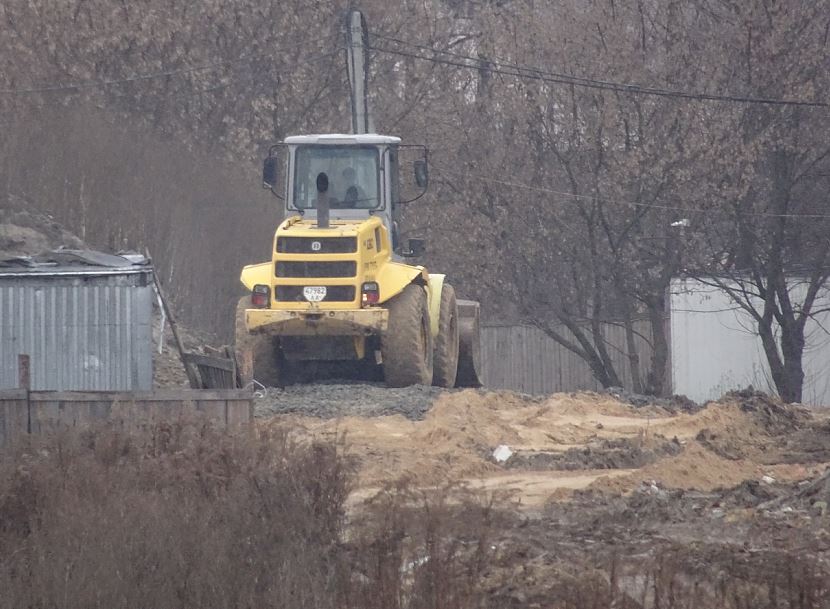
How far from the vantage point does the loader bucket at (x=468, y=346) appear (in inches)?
837

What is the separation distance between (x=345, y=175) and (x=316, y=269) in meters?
2.05

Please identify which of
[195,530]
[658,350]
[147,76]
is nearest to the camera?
[195,530]

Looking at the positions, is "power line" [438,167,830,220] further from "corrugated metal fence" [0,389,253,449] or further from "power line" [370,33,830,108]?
"corrugated metal fence" [0,389,253,449]

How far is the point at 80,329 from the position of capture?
16.6m

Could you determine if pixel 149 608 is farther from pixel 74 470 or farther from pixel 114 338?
pixel 114 338

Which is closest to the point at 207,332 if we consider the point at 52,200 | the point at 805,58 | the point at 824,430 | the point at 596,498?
the point at 52,200

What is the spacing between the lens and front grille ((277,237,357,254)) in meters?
17.0

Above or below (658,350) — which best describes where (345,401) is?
below

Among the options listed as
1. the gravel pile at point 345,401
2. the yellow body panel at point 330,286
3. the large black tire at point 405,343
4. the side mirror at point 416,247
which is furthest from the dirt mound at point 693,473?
the side mirror at point 416,247

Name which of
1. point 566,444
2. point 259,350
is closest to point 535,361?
point 259,350

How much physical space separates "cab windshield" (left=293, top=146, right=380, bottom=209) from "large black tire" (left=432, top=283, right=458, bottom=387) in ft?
5.79

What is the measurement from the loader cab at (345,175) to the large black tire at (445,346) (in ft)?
3.79

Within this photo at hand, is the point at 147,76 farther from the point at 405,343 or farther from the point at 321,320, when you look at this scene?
the point at 405,343

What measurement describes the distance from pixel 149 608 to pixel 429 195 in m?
26.6
